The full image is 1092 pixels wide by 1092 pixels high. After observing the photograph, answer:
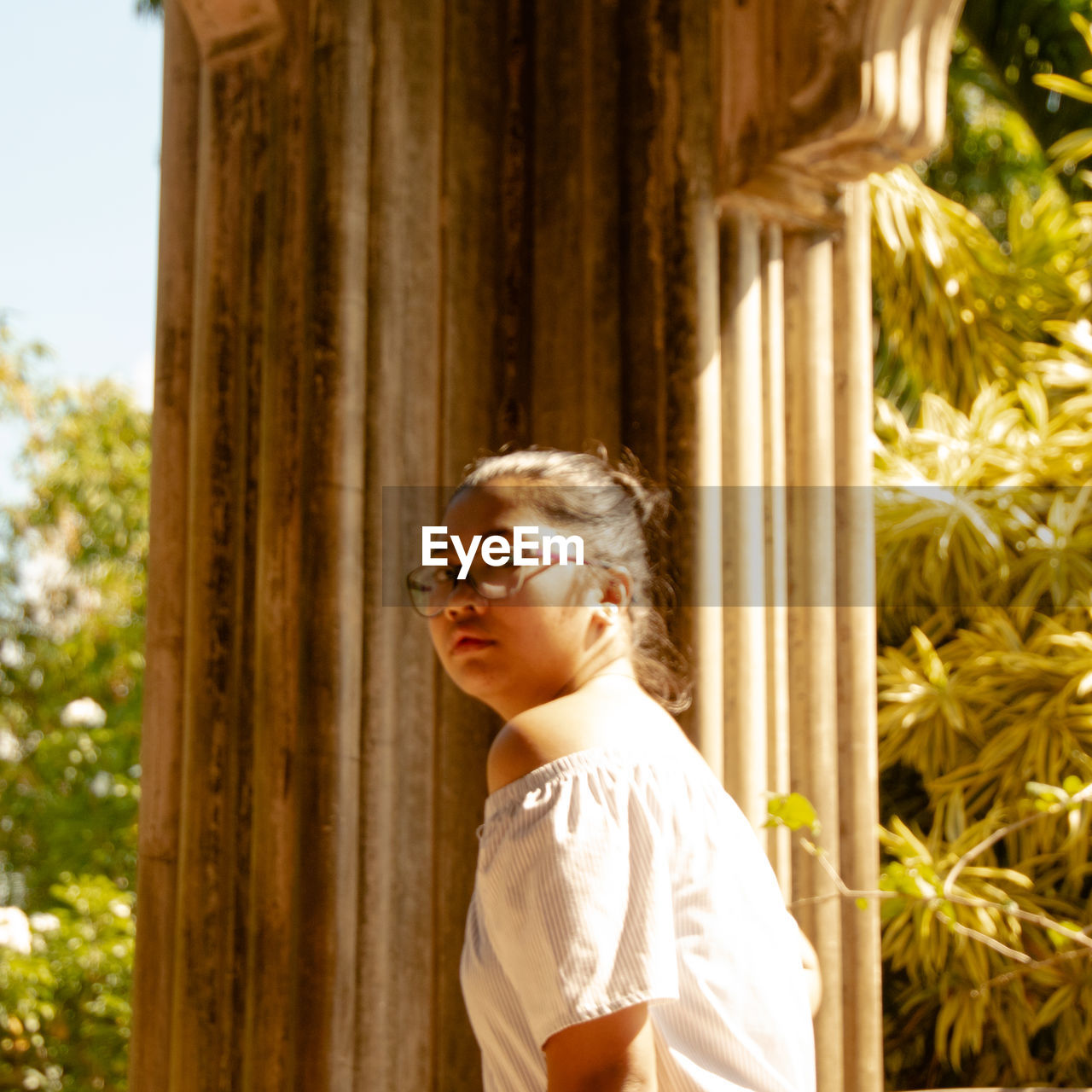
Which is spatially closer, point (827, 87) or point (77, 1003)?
point (827, 87)

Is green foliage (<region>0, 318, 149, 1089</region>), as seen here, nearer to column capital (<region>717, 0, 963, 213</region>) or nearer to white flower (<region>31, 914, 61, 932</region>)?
white flower (<region>31, 914, 61, 932</region>)

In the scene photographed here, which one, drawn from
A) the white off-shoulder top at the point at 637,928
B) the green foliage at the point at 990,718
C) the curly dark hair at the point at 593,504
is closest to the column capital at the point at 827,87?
the curly dark hair at the point at 593,504

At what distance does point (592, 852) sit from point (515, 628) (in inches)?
10.2

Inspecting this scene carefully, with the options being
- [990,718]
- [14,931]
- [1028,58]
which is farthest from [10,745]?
[1028,58]

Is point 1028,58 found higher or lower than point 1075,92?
higher

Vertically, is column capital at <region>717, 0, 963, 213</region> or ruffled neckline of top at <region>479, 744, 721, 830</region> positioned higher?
column capital at <region>717, 0, 963, 213</region>

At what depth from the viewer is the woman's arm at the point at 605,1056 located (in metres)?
0.77

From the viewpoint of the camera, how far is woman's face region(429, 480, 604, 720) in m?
1.03

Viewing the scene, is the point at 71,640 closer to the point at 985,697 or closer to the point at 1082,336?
the point at 985,697

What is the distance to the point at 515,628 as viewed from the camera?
3.41 feet

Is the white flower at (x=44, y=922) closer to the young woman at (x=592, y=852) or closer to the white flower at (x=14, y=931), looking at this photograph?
the white flower at (x=14, y=931)

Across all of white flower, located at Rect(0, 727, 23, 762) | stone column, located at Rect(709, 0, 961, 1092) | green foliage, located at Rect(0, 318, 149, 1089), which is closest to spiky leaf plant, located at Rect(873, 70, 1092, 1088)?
stone column, located at Rect(709, 0, 961, 1092)

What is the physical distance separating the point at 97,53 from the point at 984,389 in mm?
7738

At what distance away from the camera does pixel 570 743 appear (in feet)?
2.93
